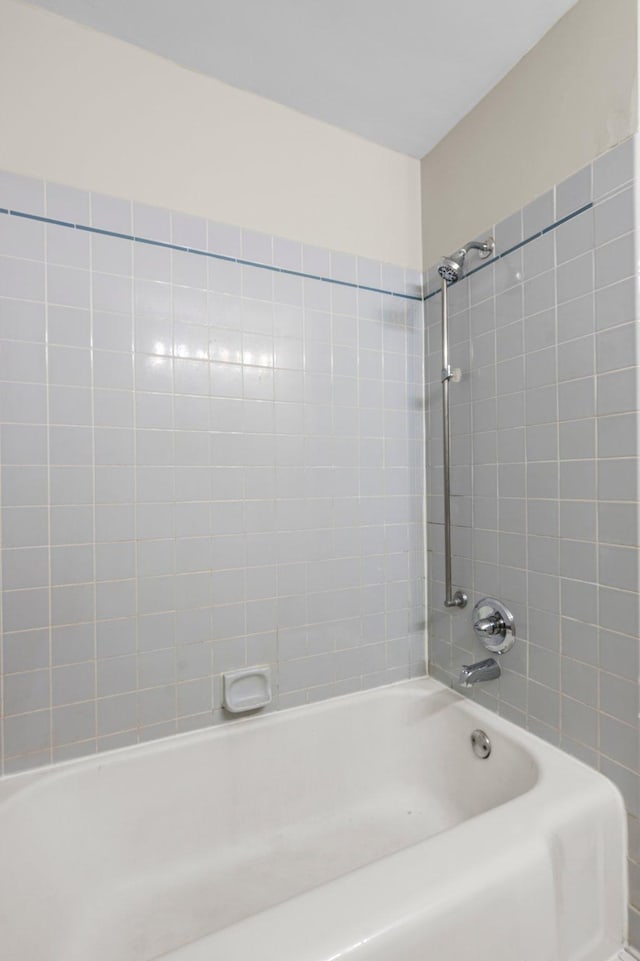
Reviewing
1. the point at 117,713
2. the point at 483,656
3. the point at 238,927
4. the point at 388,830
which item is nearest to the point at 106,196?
the point at 117,713

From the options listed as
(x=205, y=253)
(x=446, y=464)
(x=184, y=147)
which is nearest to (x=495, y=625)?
(x=446, y=464)

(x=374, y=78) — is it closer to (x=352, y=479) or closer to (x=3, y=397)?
(x=352, y=479)

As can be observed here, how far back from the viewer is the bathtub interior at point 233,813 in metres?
1.09

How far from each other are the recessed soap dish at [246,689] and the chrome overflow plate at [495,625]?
668 millimetres

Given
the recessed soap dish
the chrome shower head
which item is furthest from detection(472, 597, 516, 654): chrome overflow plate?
the chrome shower head

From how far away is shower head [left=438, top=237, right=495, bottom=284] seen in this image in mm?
1406

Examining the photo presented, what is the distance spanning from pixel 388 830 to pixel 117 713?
2.91 ft

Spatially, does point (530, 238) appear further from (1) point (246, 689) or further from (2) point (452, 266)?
(1) point (246, 689)

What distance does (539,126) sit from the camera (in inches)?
49.4

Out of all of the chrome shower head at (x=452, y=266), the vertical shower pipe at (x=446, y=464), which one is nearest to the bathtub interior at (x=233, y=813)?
the vertical shower pipe at (x=446, y=464)

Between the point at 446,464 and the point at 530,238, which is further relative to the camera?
the point at 446,464

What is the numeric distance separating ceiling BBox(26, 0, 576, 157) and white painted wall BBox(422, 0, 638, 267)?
0.22 ft

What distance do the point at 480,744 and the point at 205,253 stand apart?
167 centimetres

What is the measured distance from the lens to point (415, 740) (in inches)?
61.0
